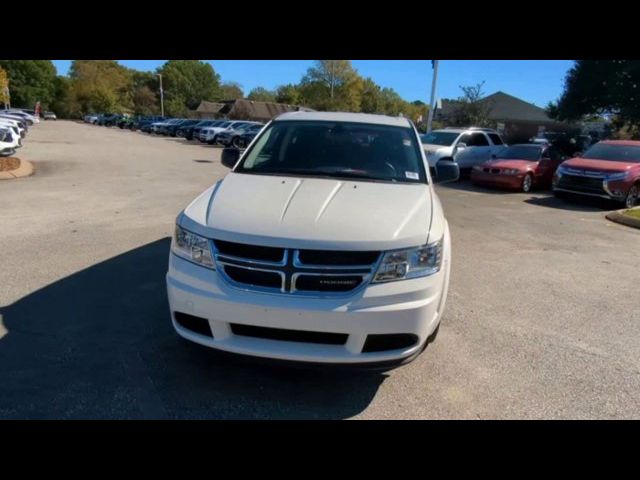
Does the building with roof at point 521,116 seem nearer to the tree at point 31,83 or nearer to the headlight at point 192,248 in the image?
the headlight at point 192,248

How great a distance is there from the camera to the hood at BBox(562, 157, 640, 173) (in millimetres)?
11194

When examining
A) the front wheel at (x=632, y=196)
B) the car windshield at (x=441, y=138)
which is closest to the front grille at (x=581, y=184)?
the front wheel at (x=632, y=196)

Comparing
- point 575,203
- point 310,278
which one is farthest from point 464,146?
point 310,278

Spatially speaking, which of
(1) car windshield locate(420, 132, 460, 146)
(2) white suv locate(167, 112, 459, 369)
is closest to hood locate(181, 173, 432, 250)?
(2) white suv locate(167, 112, 459, 369)

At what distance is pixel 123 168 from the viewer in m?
15.4

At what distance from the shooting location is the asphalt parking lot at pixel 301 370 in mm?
2912

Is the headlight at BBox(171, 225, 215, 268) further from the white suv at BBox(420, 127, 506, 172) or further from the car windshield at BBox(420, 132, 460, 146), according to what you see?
the car windshield at BBox(420, 132, 460, 146)

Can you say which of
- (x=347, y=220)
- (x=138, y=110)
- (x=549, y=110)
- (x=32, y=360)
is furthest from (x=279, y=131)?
(x=138, y=110)

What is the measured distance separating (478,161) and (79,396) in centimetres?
1534

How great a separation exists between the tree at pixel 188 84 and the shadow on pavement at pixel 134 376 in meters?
111

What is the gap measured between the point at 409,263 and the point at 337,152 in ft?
5.73

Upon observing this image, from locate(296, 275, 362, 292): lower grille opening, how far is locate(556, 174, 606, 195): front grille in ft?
35.8

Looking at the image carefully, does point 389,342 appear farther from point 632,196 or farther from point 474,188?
point 474,188
